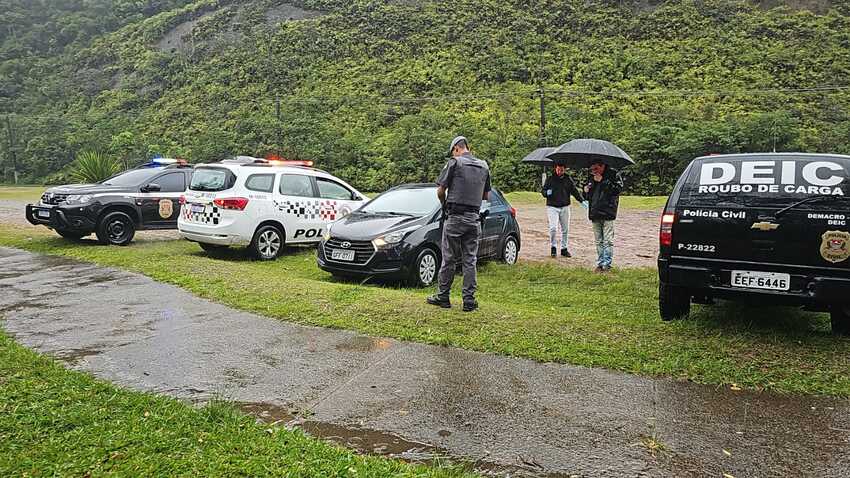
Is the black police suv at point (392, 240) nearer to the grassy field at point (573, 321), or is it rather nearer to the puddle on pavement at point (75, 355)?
the grassy field at point (573, 321)

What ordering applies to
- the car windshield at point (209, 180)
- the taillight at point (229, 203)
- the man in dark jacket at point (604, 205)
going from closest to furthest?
the man in dark jacket at point (604, 205)
the taillight at point (229, 203)
the car windshield at point (209, 180)

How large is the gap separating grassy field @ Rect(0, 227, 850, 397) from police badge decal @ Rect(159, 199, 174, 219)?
259 centimetres

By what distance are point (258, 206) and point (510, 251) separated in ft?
14.2

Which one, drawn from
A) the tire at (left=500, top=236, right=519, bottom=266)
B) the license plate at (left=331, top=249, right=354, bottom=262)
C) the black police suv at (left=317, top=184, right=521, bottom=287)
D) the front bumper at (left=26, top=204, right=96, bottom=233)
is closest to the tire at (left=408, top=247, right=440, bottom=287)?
the black police suv at (left=317, top=184, right=521, bottom=287)

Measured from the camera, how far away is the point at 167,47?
58.9 metres

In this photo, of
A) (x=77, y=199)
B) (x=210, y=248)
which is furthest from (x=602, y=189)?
(x=77, y=199)

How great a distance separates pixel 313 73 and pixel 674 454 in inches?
1826

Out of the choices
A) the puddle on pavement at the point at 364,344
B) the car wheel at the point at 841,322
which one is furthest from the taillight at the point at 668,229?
the puddle on pavement at the point at 364,344

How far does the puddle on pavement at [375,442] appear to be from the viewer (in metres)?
3.21

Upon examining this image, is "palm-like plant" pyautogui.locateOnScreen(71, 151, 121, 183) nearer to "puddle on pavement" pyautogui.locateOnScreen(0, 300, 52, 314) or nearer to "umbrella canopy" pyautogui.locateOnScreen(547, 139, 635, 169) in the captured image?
"puddle on pavement" pyautogui.locateOnScreen(0, 300, 52, 314)

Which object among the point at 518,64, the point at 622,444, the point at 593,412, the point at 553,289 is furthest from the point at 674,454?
the point at 518,64

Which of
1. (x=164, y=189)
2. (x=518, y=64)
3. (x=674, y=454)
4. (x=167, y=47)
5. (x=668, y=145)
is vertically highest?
(x=167, y=47)

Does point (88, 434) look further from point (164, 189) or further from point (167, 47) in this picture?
point (167, 47)

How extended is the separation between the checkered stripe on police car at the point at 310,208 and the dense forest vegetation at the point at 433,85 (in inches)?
718
